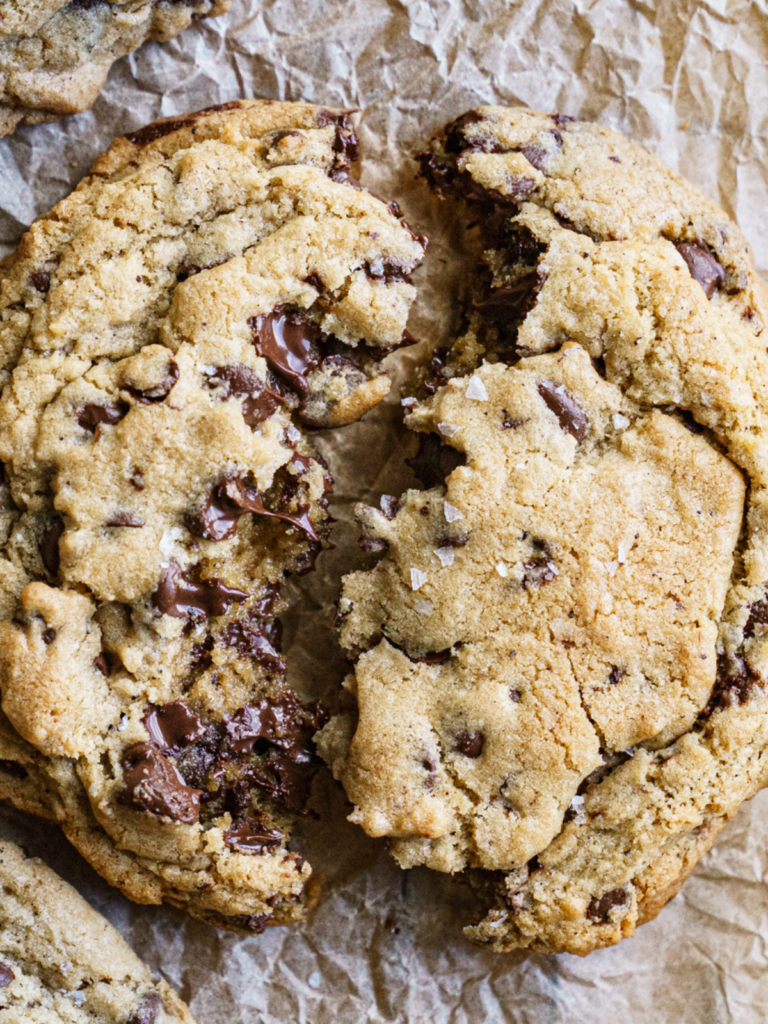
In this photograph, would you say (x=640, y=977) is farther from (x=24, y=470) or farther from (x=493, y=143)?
(x=493, y=143)

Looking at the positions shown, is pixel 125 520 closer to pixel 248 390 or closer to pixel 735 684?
pixel 248 390

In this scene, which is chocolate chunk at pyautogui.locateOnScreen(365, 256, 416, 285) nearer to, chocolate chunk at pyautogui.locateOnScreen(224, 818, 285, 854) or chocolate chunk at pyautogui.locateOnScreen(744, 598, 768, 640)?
chocolate chunk at pyautogui.locateOnScreen(744, 598, 768, 640)

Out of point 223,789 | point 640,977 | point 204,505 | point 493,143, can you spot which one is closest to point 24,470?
point 204,505

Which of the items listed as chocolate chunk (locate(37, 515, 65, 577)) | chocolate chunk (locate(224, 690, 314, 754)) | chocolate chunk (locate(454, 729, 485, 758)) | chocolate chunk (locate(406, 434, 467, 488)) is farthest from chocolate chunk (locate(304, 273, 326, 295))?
chocolate chunk (locate(454, 729, 485, 758))

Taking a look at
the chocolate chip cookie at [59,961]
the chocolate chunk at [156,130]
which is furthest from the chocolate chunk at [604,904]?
the chocolate chunk at [156,130]

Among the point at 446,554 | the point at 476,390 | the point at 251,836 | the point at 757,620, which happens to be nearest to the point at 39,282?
the point at 476,390

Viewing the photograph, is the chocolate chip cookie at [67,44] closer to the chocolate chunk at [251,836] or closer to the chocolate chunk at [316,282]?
the chocolate chunk at [316,282]
